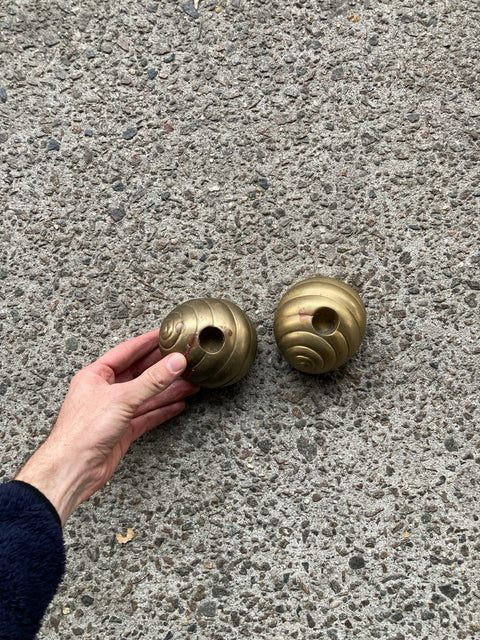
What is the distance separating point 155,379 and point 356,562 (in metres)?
1.06

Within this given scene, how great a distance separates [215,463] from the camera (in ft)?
7.58

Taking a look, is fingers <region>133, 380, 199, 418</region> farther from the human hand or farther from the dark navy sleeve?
the dark navy sleeve

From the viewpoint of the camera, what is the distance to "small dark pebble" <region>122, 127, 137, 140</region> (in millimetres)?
2492

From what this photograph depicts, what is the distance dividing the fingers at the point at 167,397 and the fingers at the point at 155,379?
277 mm

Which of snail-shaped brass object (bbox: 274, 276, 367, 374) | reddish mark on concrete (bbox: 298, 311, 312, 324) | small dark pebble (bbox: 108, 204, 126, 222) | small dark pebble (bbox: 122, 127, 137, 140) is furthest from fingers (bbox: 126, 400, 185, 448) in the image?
small dark pebble (bbox: 122, 127, 137, 140)

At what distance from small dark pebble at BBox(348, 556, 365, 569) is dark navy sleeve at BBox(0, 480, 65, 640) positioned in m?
1.05

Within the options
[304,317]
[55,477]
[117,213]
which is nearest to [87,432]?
[55,477]

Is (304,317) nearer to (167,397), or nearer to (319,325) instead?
(319,325)

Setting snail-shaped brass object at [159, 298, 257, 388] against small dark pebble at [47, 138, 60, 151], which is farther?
small dark pebble at [47, 138, 60, 151]

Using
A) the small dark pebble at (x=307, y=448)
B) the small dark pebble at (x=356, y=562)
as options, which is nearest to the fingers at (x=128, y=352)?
the small dark pebble at (x=307, y=448)

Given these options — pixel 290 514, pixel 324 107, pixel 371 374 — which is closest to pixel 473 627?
pixel 290 514

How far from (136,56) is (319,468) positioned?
6.16 ft

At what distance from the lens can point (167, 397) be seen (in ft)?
7.39

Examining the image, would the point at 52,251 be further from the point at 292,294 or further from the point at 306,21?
the point at 306,21
